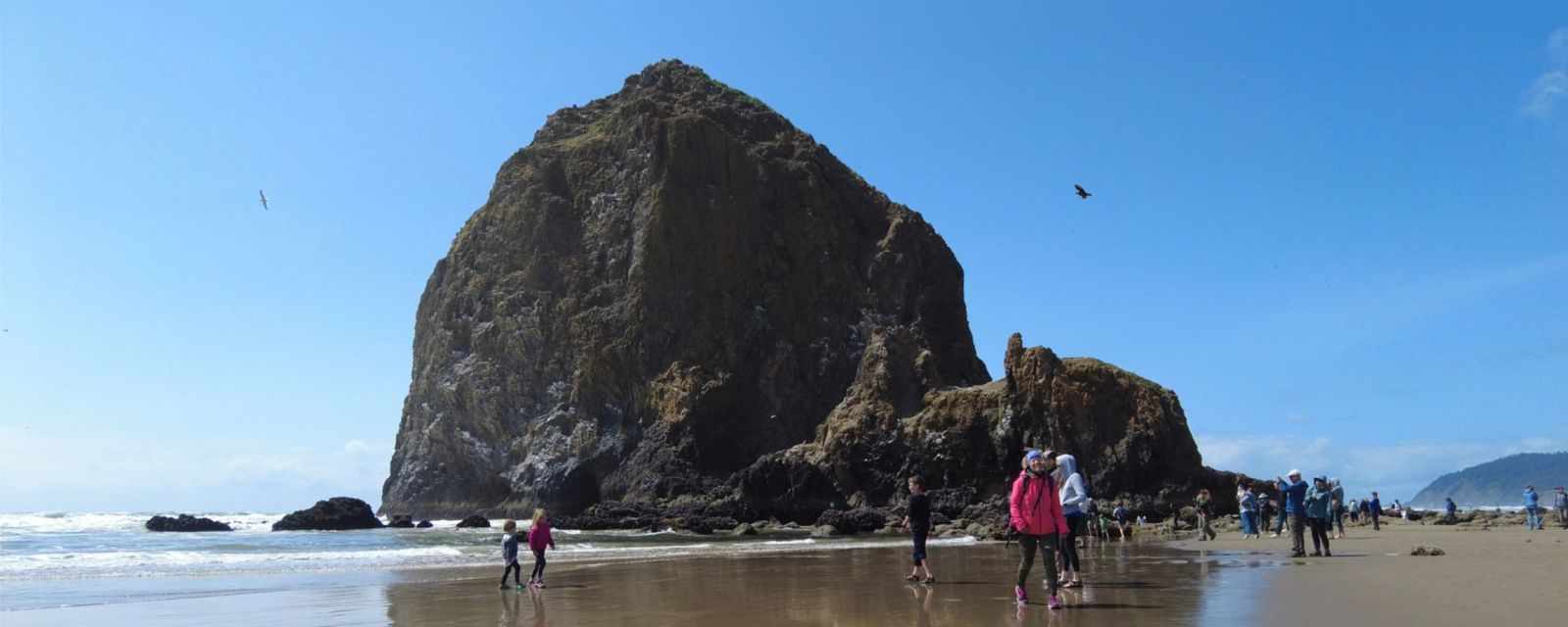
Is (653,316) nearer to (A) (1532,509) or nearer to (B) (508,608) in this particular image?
(A) (1532,509)

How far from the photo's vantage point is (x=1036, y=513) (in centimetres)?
1001

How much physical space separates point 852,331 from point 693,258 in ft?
40.4

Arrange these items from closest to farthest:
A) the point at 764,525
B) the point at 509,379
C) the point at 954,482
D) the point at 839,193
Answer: the point at 764,525 → the point at 954,482 → the point at 509,379 → the point at 839,193

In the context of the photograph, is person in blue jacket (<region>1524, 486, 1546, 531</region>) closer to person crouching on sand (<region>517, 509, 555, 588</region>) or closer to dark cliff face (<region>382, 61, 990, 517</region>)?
person crouching on sand (<region>517, 509, 555, 588</region>)

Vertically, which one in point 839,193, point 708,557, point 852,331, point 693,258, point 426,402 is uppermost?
point 839,193

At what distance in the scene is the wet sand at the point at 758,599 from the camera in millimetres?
9695

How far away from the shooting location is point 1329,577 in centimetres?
1190

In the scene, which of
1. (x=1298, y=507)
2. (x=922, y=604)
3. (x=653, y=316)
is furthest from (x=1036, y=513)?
(x=653, y=316)

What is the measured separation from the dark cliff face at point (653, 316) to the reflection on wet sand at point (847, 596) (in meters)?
47.3

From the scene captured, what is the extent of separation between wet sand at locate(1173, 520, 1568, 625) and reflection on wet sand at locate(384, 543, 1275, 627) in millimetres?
523

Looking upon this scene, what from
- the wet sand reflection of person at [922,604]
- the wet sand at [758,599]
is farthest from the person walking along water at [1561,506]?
the wet sand reflection of person at [922,604]

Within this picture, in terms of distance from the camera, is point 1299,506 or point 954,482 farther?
point 954,482

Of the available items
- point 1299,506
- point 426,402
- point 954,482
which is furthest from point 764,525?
point 426,402

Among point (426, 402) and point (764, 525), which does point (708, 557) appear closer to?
point (764, 525)
